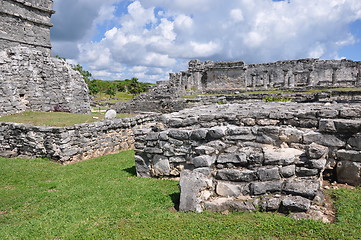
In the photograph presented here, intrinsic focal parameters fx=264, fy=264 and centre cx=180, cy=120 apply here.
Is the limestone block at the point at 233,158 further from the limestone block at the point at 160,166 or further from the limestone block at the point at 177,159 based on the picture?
the limestone block at the point at 160,166

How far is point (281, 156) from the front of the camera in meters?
4.84

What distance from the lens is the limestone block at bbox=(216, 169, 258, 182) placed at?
4.77 meters

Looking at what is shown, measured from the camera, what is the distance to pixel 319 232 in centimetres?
358

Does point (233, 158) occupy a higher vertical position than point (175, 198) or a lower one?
higher

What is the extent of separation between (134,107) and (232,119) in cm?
1877

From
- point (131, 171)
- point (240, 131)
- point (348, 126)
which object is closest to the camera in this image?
point (348, 126)

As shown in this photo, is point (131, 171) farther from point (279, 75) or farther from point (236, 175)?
point (279, 75)

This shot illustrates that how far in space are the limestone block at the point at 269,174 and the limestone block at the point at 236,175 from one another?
4.3 inches

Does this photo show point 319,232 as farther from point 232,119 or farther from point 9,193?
point 9,193

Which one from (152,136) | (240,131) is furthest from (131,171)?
(240,131)

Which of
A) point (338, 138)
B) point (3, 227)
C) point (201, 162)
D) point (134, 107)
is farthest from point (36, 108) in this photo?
point (338, 138)

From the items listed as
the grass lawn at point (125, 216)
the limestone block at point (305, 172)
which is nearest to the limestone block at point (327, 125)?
the limestone block at point (305, 172)

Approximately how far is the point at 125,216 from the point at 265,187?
2503 mm

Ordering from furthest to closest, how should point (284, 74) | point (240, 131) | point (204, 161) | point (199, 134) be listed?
point (284, 74) < point (199, 134) < point (240, 131) < point (204, 161)
